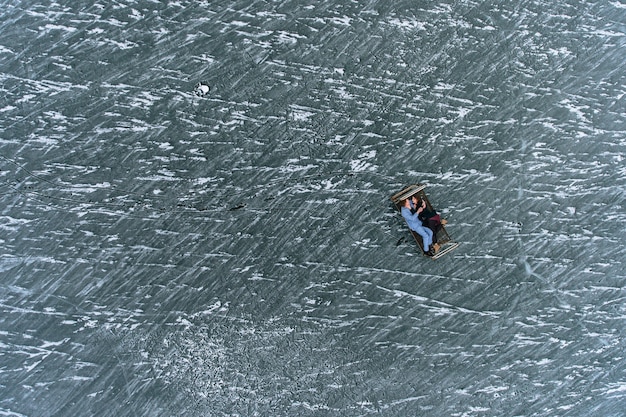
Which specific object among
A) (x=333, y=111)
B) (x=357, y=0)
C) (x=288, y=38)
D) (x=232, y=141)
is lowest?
(x=232, y=141)

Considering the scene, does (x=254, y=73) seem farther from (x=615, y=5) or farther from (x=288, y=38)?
(x=615, y=5)

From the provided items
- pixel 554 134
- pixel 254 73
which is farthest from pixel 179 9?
pixel 554 134

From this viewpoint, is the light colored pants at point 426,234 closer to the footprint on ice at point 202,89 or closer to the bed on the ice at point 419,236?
the bed on the ice at point 419,236

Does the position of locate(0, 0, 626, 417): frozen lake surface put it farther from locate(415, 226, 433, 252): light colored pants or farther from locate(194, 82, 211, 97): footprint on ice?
locate(415, 226, 433, 252): light colored pants

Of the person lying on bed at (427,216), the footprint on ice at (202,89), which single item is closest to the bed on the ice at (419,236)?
the person lying on bed at (427,216)

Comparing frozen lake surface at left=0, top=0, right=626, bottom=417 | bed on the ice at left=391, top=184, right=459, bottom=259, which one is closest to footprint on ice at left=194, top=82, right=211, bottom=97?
frozen lake surface at left=0, top=0, right=626, bottom=417

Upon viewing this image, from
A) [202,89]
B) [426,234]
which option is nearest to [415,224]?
[426,234]
